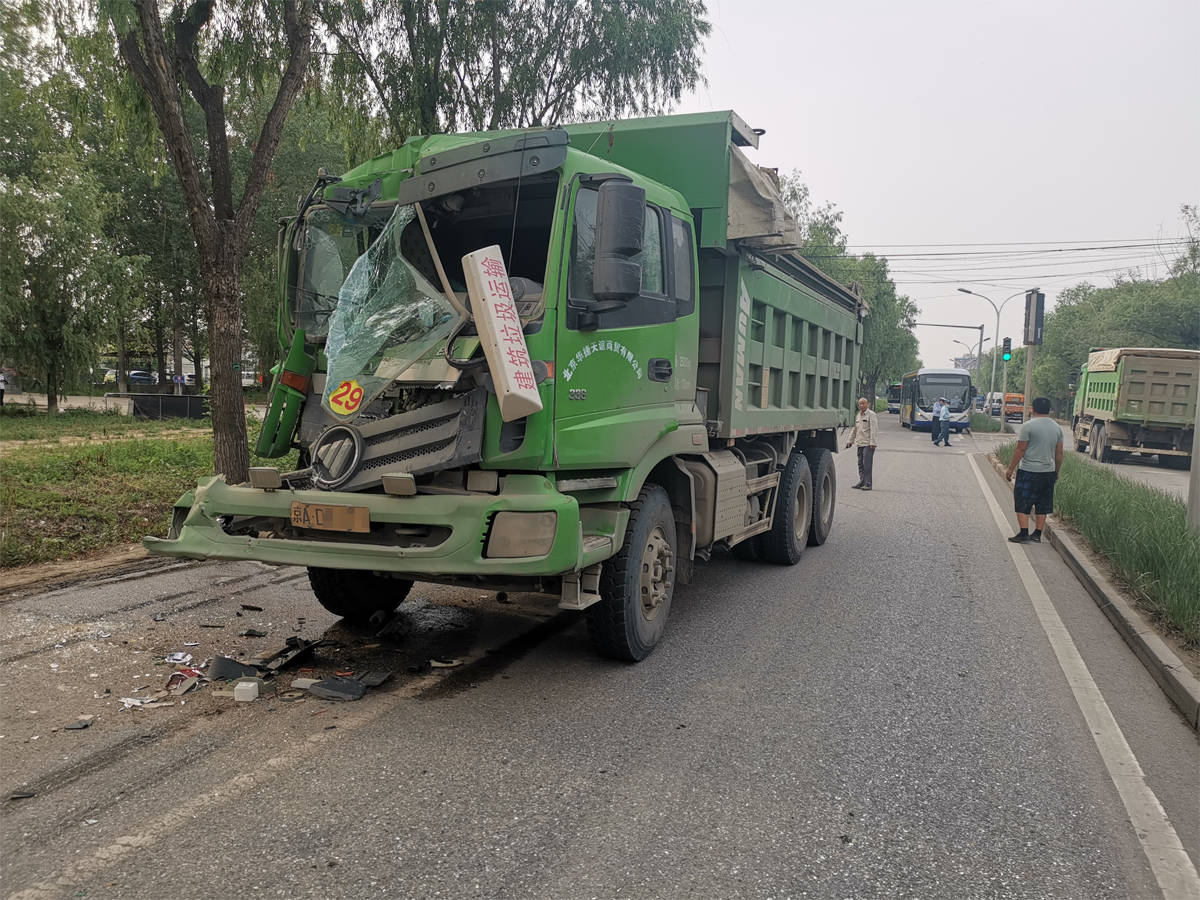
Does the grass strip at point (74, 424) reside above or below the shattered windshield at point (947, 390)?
below

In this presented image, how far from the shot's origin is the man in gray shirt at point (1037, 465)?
9.63 meters

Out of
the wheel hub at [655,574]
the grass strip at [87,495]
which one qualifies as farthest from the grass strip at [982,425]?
the wheel hub at [655,574]

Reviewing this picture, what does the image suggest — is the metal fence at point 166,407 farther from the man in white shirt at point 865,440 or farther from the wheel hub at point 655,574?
the wheel hub at point 655,574

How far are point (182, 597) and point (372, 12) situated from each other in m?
9.62

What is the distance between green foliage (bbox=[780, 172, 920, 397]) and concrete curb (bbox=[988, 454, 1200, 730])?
26.0 metres

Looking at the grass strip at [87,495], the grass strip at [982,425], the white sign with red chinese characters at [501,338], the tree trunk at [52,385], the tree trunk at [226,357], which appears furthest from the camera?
the grass strip at [982,425]

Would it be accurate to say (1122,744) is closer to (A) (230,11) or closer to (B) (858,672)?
(B) (858,672)

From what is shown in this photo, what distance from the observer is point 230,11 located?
1004 cm

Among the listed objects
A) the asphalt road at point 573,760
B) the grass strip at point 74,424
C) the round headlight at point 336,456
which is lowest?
the asphalt road at point 573,760

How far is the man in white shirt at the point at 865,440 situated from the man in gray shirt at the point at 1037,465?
452 cm

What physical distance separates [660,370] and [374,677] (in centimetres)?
231

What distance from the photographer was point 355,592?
5.58 metres

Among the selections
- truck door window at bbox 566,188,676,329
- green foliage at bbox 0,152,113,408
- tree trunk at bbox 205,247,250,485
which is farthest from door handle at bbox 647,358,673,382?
green foliage at bbox 0,152,113,408

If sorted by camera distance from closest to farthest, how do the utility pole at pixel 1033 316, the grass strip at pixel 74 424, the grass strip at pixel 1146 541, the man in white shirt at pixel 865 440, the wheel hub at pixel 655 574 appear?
the wheel hub at pixel 655 574 < the grass strip at pixel 1146 541 < the man in white shirt at pixel 865 440 < the grass strip at pixel 74 424 < the utility pole at pixel 1033 316
